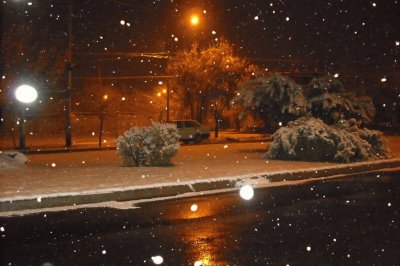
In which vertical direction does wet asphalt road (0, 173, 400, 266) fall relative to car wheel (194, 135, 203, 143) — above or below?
above

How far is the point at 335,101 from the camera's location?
23.7 meters

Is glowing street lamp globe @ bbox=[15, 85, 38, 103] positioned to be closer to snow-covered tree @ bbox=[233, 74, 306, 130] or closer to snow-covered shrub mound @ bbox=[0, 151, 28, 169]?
snow-covered tree @ bbox=[233, 74, 306, 130]

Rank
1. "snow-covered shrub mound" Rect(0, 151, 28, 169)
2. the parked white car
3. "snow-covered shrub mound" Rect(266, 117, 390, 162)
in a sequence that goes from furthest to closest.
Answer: the parked white car < "snow-covered shrub mound" Rect(266, 117, 390, 162) < "snow-covered shrub mound" Rect(0, 151, 28, 169)

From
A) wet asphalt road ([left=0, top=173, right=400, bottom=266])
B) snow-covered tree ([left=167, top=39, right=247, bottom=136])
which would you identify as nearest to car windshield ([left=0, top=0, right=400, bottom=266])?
wet asphalt road ([left=0, top=173, right=400, bottom=266])

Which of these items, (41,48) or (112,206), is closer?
(112,206)

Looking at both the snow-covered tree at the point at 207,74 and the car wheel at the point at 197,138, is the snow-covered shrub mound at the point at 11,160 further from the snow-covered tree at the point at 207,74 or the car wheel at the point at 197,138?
the snow-covered tree at the point at 207,74

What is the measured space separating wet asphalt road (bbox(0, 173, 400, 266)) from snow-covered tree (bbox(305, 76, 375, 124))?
38.8 feet

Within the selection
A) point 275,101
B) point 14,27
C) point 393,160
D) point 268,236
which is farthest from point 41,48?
point 268,236

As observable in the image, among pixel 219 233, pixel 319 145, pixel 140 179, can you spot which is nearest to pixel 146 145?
pixel 140 179

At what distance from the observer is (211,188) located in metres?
13.9

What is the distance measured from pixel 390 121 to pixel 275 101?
30.2 meters

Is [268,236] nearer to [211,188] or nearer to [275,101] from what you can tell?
[211,188]

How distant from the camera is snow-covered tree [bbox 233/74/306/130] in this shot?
2370cm

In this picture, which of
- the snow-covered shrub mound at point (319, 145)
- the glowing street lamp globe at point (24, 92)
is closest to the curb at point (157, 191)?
the snow-covered shrub mound at point (319, 145)
